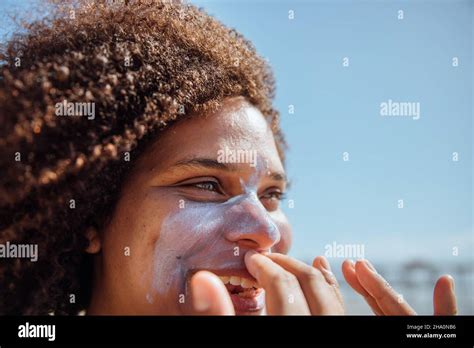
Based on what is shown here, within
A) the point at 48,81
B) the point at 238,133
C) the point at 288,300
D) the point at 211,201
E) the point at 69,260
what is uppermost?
the point at 48,81

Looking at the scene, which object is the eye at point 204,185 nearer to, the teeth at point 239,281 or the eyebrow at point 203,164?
the eyebrow at point 203,164

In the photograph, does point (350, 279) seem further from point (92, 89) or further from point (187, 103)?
point (92, 89)

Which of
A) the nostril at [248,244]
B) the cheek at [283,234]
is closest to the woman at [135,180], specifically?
the nostril at [248,244]

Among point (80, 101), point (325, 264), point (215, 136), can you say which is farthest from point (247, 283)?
point (80, 101)

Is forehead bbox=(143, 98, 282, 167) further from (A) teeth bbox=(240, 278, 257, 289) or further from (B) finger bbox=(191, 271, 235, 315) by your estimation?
(B) finger bbox=(191, 271, 235, 315)

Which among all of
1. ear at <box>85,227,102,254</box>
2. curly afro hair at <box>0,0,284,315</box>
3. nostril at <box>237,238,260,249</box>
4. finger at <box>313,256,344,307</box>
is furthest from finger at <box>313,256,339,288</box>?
ear at <box>85,227,102,254</box>

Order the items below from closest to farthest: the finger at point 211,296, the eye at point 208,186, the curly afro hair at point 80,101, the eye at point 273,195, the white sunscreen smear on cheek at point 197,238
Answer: the finger at point 211,296, the curly afro hair at point 80,101, the white sunscreen smear on cheek at point 197,238, the eye at point 208,186, the eye at point 273,195

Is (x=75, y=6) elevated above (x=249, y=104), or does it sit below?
above

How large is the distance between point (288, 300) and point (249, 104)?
3.71ft

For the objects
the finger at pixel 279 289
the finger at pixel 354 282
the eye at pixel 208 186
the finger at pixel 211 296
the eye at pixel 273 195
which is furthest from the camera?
the eye at pixel 273 195

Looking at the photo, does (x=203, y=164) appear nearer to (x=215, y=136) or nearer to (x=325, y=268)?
(x=215, y=136)

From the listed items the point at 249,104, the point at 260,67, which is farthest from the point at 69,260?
the point at 260,67

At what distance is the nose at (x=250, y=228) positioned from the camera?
244cm

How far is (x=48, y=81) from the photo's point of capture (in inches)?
91.7
